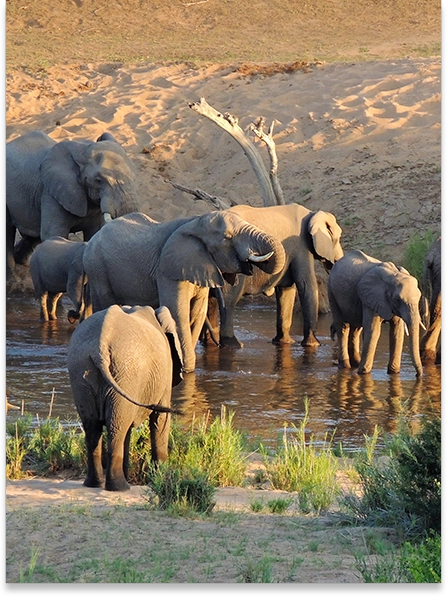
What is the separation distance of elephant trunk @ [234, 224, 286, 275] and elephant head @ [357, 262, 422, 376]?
4.00 ft

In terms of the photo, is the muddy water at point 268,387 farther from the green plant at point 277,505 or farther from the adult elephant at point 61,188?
the green plant at point 277,505

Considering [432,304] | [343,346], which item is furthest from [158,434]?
[432,304]

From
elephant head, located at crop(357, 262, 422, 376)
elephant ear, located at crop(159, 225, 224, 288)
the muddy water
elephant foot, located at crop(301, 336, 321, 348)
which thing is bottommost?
the muddy water

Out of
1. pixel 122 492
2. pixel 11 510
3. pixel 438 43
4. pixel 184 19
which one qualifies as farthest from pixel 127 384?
pixel 184 19

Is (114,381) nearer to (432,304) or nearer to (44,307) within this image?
(432,304)

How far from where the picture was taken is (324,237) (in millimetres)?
14367

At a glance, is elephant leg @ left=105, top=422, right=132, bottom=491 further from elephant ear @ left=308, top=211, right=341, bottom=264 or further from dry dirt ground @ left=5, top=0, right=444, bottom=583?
elephant ear @ left=308, top=211, right=341, bottom=264

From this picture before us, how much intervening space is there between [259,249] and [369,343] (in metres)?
1.69

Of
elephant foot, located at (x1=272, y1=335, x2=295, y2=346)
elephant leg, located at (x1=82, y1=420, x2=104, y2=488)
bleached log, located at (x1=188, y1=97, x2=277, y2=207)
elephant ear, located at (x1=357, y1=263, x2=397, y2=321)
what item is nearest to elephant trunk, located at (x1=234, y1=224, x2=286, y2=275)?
elephant ear, located at (x1=357, y1=263, x2=397, y2=321)

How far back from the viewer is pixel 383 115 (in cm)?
2158

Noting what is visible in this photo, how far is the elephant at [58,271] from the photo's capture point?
15.0 m

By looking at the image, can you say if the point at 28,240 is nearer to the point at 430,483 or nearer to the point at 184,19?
the point at 430,483

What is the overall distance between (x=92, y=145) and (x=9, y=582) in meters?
12.0

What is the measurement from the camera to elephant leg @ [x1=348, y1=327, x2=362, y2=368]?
13227 millimetres
